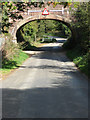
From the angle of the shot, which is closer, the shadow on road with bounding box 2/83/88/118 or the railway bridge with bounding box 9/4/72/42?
the shadow on road with bounding box 2/83/88/118

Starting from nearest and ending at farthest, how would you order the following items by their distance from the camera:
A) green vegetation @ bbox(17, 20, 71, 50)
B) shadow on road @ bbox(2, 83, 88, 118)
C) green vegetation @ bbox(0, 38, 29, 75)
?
1. shadow on road @ bbox(2, 83, 88, 118)
2. green vegetation @ bbox(0, 38, 29, 75)
3. green vegetation @ bbox(17, 20, 71, 50)

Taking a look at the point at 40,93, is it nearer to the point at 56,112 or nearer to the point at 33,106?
A: the point at 33,106

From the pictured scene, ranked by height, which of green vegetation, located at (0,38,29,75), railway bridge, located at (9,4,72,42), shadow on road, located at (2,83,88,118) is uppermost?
railway bridge, located at (9,4,72,42)

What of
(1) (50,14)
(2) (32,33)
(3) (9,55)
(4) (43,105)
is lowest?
(3) (9,55)

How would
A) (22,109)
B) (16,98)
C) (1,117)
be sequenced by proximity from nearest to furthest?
(1,117), (22,109), (16,98)

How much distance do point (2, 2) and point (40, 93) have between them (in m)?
4.82

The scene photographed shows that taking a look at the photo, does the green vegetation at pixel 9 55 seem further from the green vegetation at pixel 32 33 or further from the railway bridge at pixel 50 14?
the railway bridge at pixel 50 14

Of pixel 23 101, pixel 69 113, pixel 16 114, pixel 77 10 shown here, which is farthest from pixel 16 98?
pixel 77 10

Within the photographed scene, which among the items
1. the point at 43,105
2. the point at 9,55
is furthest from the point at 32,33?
the point at 43,105

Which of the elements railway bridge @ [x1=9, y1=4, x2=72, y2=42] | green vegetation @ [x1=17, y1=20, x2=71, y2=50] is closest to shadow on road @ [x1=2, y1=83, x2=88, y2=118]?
green vegetation @ [x1=17, y1=20, x2=71, y2=50]

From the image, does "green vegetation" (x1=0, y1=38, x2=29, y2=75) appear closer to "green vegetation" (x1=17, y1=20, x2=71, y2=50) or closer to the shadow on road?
"green vegetation" (x1=17, y1=20, x2=71, y2=50)

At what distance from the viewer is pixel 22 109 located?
621 cm

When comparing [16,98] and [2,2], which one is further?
[2,2]

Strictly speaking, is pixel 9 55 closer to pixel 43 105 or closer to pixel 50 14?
pixel 50 14
